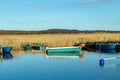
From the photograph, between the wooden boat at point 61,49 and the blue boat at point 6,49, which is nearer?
the blue boat at point 6,49

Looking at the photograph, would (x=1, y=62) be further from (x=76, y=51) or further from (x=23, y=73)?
(x=76, y=51)

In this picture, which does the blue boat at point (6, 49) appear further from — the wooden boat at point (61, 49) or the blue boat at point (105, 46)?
the blue boat at point (105, 46)

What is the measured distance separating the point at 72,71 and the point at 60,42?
2920cm

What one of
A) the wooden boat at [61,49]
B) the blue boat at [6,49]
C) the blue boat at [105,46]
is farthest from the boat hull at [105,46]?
the blue boat at [6,49]

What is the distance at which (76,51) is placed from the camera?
50.8 m

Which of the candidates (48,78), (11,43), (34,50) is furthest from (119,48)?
(48,78)

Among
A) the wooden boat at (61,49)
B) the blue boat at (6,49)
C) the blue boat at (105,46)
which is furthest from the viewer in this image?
the blue boat at (105,46)

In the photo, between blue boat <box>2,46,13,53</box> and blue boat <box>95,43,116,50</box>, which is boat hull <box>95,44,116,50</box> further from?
blue boat <box>2,46,13,53</box>

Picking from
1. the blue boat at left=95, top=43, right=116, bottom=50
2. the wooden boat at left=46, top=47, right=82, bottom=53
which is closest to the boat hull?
the blue boat at left=95, top=43, right=116, bottom=50

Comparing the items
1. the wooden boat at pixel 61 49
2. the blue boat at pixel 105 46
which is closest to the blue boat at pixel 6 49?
the wooden boat at pixel 61 49

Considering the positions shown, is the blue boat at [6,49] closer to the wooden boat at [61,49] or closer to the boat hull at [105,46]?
the wooden boat at [61,49]

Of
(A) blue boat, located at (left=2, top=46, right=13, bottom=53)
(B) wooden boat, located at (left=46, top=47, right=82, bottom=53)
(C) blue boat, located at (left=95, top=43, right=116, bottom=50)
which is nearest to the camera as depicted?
(A) blue boat, located at (left=2, top=46, right=13, bottom=53)

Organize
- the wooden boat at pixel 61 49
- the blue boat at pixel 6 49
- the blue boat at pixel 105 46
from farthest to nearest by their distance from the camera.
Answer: the blue boat at pixel 105 46 → the wooden boat at pixel 61 49 → the blue boat at pixel 6 49

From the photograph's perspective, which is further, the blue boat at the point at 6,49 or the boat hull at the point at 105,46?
the boat hull at the point at 105,46
